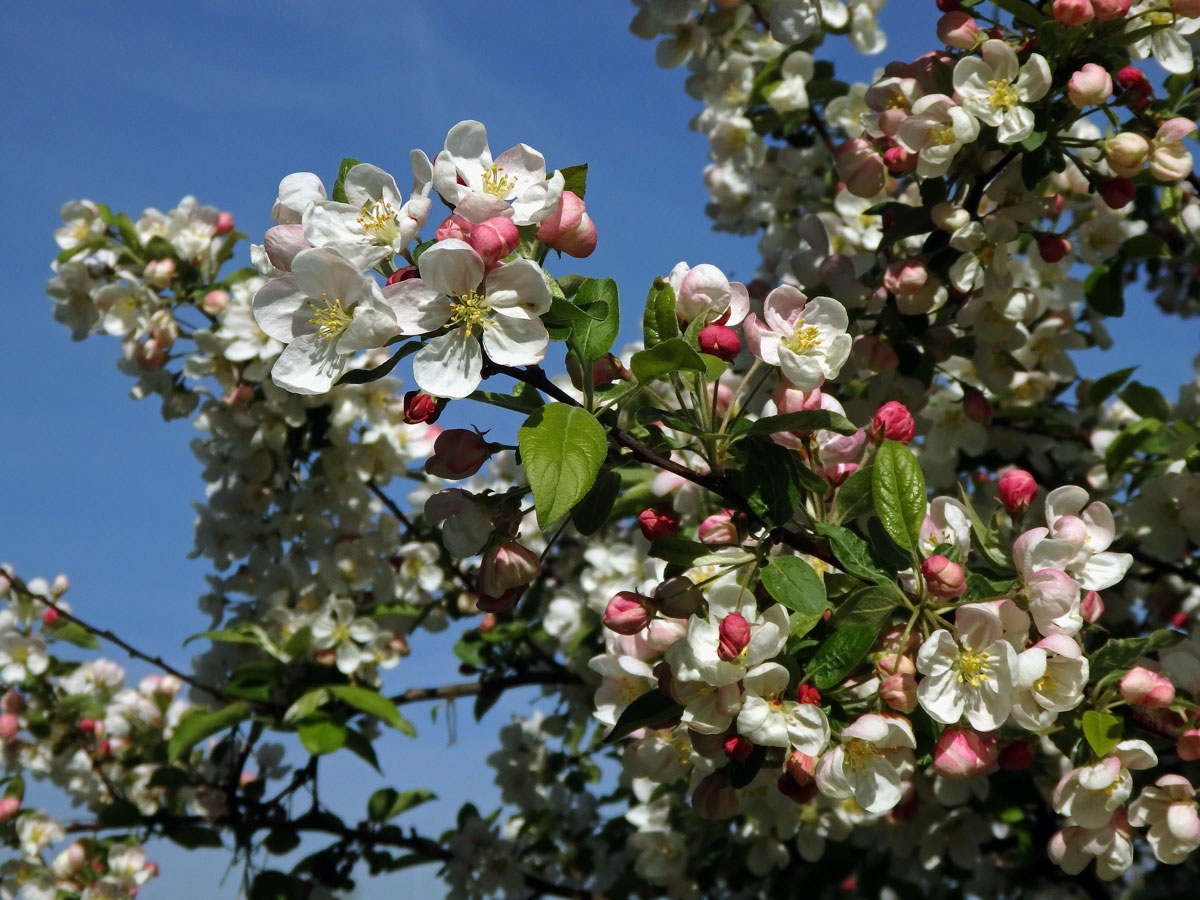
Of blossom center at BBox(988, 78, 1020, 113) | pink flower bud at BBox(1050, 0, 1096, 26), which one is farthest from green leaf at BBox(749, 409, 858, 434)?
pink flower bud at BBox(1050, 0, 1096, 26)

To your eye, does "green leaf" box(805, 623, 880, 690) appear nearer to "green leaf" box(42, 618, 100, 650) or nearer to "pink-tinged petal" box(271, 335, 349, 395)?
"pink-tinged petal" box(271, 335, 349, 395)

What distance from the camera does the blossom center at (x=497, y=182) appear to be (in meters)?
1.40

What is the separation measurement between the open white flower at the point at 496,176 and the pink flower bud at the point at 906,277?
969mm

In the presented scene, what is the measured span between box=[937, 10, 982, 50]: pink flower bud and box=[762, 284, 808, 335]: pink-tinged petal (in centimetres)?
76

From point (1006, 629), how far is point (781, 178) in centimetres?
218

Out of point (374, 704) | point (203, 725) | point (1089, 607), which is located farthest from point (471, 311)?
point (203, 725)

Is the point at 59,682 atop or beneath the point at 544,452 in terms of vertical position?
atop

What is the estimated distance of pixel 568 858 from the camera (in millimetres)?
3812

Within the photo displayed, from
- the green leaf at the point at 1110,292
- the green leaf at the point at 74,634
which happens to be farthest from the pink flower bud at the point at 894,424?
the green leaf at the point at 74,634

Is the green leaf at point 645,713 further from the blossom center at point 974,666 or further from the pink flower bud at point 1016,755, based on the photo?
the pink flower bud at point 1016,755

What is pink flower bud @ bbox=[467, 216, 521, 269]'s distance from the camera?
4.14 ft

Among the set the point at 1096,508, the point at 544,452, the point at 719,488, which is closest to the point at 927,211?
the point at 1096,508

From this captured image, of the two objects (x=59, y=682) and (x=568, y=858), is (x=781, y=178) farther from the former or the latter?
(x=59, y=682)

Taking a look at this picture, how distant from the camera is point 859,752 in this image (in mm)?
1460
